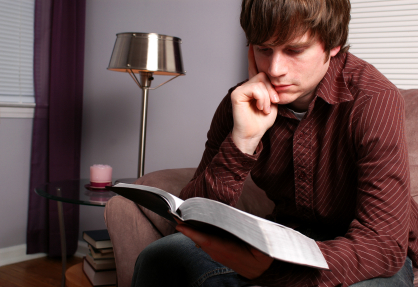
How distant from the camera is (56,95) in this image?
7.75 ft

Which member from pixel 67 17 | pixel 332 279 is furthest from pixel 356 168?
pixel 67 17

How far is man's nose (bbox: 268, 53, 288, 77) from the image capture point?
0.88 m

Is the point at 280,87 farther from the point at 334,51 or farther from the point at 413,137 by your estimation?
the point at 413,137

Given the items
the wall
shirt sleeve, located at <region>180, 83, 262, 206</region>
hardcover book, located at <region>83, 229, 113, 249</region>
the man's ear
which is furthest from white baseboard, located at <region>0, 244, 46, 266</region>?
the man's ear

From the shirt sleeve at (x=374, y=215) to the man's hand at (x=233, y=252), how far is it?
0.16 ft

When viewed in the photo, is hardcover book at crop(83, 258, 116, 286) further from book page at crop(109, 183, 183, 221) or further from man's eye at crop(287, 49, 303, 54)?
man's eye at crop(287, 49, 303, 54)

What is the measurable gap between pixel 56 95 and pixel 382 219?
2048mm

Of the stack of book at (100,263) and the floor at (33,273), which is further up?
the stack of book at (100,263)

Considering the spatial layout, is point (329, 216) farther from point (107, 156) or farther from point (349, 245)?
point (107, 156)

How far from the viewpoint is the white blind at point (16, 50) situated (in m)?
2.29

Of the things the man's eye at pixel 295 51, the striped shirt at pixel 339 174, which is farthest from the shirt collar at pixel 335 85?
the man's eye at pixel 295 51

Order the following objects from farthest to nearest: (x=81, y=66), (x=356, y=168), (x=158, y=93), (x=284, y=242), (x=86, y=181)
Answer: (x=81, y=66), (x=158, y=93), (x=86, y=181), (x=356, y=168), (x=284, y=242)

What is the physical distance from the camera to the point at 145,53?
1722mm

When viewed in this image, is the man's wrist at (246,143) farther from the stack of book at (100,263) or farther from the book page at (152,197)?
the stack of book at (100,263)
